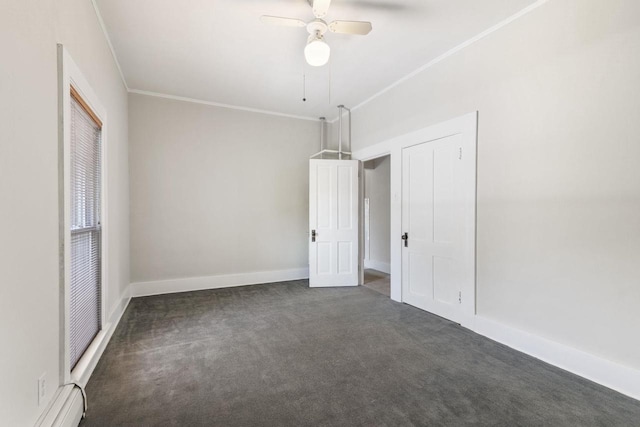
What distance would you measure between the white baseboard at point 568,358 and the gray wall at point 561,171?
0.18 feet

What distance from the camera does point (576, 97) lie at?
2.25m

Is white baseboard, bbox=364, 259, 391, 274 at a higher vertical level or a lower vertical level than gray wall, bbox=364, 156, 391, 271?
lower

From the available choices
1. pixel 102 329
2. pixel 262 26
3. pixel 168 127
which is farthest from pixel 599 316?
pixel 168 127

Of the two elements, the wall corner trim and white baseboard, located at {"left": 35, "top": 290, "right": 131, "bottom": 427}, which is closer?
white baseboard, located at {"left": 35, "top": 290, "right": 131, "bottom": 427}

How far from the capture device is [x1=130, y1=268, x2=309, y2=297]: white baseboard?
4.39 metres

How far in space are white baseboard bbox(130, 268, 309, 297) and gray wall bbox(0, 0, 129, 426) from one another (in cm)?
291

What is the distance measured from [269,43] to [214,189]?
2.55m

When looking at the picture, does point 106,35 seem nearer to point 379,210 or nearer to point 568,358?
point 568,358

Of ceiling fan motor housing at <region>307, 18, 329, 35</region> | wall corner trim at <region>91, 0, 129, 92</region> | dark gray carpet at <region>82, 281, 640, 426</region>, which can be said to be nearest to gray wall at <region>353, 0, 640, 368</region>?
dark gray carpet at <region>82, 281, 640, 426</region>

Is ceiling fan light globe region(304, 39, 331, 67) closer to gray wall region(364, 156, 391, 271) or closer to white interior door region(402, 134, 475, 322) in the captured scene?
white interior door region(402, 134, 475, 322)
